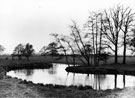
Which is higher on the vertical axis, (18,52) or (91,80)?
(18,52)

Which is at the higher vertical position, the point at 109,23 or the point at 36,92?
the point at 109,23

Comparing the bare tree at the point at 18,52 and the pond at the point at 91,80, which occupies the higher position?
the bare tree at the point at 18,52

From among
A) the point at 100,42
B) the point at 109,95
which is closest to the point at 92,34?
the point at 100,42

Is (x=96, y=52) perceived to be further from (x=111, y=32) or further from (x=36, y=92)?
(x=36, y=92)

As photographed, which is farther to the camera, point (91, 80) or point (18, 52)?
point (18, 52)

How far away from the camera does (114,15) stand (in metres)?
38.8

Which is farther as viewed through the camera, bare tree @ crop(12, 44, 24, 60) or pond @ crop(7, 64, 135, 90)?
bare tree @ crop(12, 44, 24, 60)

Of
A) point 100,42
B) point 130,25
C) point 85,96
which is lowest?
point 85,96

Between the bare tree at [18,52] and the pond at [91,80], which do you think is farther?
the bare tree at [18,52]

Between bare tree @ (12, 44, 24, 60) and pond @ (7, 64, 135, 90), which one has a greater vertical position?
bare tree @ (12, 44, 24, 60)

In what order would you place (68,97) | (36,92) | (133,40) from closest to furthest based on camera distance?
(68,97)
(36,92)
(133,40)

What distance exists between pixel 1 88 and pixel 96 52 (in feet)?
90.5

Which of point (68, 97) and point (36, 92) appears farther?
point (36, 92)

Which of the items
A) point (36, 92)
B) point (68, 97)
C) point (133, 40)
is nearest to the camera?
point (68, 97)
